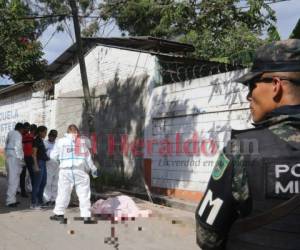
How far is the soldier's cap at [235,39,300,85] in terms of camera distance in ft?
5.44

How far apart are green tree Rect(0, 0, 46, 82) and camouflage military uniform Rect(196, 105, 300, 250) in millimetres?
10798

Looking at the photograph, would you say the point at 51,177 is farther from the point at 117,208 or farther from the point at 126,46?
the point at 117,208

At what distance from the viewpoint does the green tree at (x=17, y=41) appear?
39.2 feet

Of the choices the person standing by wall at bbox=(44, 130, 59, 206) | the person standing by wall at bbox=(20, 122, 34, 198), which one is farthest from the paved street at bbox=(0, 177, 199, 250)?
the person standing by wall at bbox=(20, 122, 34, 198)

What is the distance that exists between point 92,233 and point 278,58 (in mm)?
5973

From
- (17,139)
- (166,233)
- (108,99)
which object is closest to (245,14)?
(108,99)

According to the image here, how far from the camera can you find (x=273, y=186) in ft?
5.05

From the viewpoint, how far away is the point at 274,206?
1.52 m

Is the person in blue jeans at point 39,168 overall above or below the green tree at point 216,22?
below

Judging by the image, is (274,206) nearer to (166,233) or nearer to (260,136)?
(260,136)

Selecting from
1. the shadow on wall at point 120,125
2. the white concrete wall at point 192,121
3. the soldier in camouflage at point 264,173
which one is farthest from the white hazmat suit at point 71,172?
the soldier in camouflage at point 264,173

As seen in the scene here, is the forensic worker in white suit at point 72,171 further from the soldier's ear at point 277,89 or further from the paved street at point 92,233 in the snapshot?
the soldier's ear at point 277,89

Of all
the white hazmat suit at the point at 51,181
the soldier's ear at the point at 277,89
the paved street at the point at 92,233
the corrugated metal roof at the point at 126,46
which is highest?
the corrugated metal roof at the point at 126,46

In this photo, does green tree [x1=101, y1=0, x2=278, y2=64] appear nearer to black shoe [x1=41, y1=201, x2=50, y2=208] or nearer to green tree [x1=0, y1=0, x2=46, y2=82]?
green tree [x1=0, y1=0, x2=46, y2=82]
